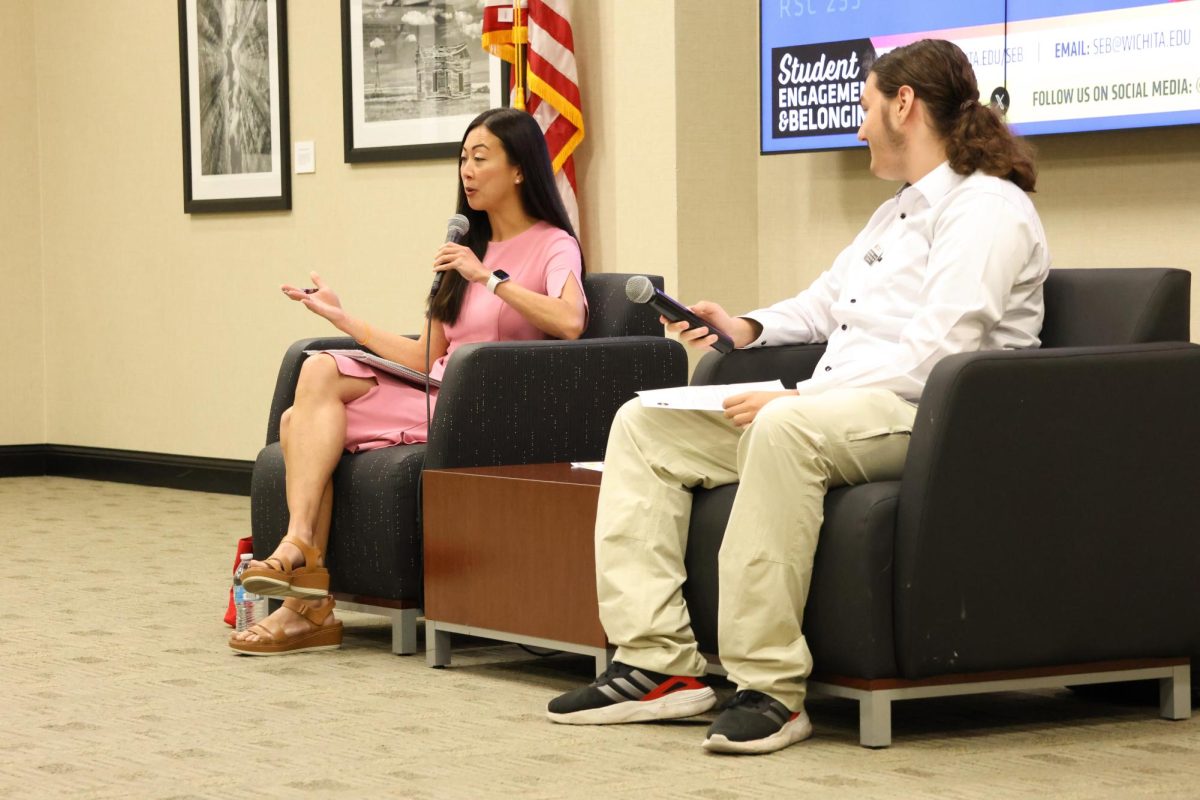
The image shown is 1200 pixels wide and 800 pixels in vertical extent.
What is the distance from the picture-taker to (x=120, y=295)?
8031 mm

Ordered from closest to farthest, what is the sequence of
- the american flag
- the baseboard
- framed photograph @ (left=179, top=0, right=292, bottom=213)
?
the american flag, framed photograph @ (left=179, top=0, right=292, bottom=213), the baseboard

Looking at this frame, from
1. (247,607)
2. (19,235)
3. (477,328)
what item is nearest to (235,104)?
→ (19,235)

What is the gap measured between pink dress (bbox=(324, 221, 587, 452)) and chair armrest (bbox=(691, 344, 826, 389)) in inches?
23.7

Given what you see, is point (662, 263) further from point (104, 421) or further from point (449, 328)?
point (104, 421)

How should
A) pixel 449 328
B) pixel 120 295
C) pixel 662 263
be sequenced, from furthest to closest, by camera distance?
pixel 120 295 < pixel 662 263 < pixel 449 328

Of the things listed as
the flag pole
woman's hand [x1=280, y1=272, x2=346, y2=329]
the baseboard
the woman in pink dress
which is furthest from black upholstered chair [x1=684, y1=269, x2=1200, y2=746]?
the baseboard

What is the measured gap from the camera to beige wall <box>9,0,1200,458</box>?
16.8ft

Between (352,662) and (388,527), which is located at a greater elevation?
(388,527)

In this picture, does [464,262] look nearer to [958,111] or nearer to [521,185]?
[521,185]

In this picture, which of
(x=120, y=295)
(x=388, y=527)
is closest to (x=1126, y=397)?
(x=388, y=527)

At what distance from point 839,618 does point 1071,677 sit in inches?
17.5

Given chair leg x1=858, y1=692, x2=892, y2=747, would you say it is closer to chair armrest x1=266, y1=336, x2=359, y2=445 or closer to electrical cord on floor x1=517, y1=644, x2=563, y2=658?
electrical cord on floor x1=517, y1=644, x2=563, y2=658

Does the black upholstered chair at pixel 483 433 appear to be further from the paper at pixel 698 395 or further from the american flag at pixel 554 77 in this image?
the american flag at pixel 554 77

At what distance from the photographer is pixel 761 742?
9.36 feet
